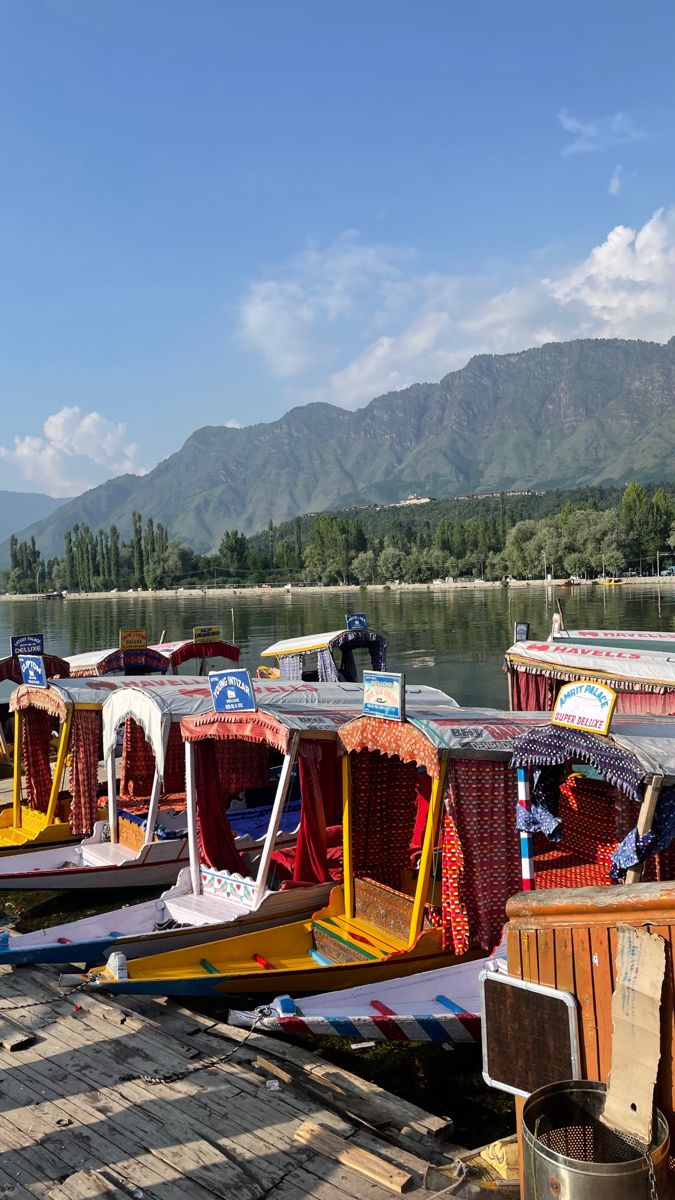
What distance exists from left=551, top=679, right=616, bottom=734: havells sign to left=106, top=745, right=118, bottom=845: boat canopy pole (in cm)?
812

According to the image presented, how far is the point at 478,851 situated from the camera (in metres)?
9.80

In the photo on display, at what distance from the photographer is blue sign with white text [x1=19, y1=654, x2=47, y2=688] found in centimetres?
1634

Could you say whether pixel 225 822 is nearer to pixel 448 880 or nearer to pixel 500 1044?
pixel 448 880

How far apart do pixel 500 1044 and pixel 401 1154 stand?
1835 mm

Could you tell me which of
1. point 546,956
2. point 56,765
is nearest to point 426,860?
point 546,956

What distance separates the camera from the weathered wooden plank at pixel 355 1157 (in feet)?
21.1

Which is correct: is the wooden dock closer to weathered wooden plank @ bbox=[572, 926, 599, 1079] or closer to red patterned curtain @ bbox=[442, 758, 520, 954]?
weathered wooden plank @ bbox=[572, 926, 599, 1079]

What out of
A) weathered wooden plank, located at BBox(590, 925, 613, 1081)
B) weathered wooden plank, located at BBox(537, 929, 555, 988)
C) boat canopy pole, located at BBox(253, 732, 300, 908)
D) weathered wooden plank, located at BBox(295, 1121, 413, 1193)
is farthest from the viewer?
boat canopy pole, located at BBox(253, 732, 300, 908)

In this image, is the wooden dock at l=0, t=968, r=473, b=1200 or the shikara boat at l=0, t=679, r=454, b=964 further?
the shikara boat at l=0, t=679, r=454, b=964

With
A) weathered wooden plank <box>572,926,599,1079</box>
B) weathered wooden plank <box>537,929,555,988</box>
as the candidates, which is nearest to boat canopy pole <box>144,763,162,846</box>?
weathered wooden plank <box>537,929,555,988</box>

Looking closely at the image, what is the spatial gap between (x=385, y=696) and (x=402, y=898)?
256 cm

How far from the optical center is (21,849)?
15133 millimetres

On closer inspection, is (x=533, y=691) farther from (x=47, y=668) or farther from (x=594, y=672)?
(x=47, y=668)

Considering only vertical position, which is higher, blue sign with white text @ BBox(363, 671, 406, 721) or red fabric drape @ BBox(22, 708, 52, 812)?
blue sign with white text @ BBox(363, 671, 406, 721)
